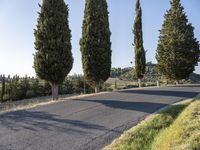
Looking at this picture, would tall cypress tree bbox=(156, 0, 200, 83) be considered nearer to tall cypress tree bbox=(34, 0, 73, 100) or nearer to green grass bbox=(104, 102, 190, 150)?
tall cypress tree bbox=(34, 0, 73, 100)

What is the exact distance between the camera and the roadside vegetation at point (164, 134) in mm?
9281

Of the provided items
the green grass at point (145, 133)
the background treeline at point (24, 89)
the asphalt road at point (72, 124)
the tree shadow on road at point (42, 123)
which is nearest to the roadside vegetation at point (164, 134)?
the green grass at point (145, 133)

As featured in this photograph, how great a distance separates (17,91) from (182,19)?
21.3 m

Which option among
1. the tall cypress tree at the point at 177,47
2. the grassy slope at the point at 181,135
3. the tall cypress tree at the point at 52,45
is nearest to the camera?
the grassy slope at the point at 181,135

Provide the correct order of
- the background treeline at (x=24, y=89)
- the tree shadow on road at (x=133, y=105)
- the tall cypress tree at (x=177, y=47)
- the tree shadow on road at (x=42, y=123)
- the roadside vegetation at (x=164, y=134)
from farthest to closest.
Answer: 1. the tall cypress tree at (x=177, y=47)
2. the background treeline at (x=24, y=89)
3. the tree shadow on road at (x=133, y=105)
4. the tree shadow on road at (x=42, y=123)
5. the roadside vegetation at (x=164, y=134)

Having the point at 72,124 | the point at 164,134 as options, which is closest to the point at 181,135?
the point at 164,134

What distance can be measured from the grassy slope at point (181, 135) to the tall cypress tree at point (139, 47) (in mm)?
27401

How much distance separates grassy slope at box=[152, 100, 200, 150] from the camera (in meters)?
9.05

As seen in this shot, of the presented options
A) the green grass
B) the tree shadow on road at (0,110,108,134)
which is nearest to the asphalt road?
the tree shadow on road at (0,110,108,134)

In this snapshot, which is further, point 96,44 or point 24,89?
point 24,89

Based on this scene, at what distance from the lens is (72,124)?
12.3 m

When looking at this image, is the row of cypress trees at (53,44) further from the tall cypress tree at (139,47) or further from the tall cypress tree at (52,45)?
the tall cypress tree at (139,47)

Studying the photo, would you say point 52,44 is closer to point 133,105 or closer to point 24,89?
point 133,105

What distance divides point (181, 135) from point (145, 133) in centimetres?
115
